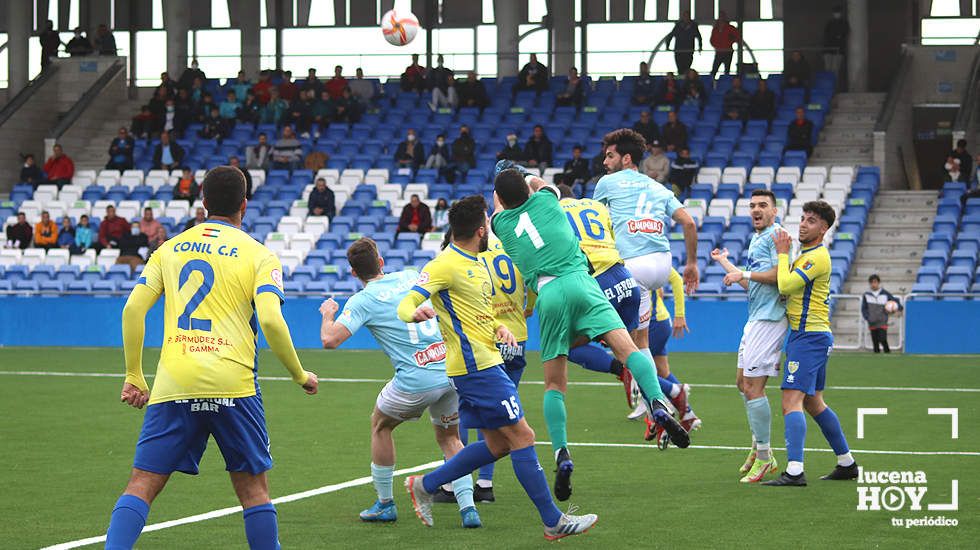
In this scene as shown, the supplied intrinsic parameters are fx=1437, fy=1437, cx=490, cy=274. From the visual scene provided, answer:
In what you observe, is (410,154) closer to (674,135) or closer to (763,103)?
(674,135)

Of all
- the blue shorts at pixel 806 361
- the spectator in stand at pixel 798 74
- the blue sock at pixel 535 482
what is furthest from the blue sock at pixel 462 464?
the spectator in stand at pixel 798 74

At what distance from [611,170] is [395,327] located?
12.3ft

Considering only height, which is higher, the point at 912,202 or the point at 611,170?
the point at 611,170

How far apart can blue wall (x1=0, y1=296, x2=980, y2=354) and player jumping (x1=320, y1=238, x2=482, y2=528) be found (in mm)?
16284

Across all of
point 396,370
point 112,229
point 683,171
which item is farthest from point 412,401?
point 112,229

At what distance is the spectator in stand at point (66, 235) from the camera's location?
29.9 metres

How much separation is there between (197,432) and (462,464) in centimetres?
215

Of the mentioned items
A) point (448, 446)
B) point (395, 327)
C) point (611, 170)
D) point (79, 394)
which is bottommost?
point (79, 394)

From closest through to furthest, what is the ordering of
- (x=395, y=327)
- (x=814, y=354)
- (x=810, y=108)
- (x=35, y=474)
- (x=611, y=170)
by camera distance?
1. (x=395, y=327)
2. (x=814, y=354)
3. (x=35, y=474)
4. (x=611, y=170)
5. (x=810, y=108)

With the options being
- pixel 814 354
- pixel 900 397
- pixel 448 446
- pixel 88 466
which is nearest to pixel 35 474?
pixel 88 466

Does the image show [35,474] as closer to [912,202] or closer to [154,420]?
[154,420]

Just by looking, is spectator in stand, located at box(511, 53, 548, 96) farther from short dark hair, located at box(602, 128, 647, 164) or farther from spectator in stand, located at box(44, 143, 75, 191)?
short dark hair, located at box(602, 128, 647, 164)

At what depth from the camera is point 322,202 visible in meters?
29.8

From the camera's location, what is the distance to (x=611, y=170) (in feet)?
39.6
